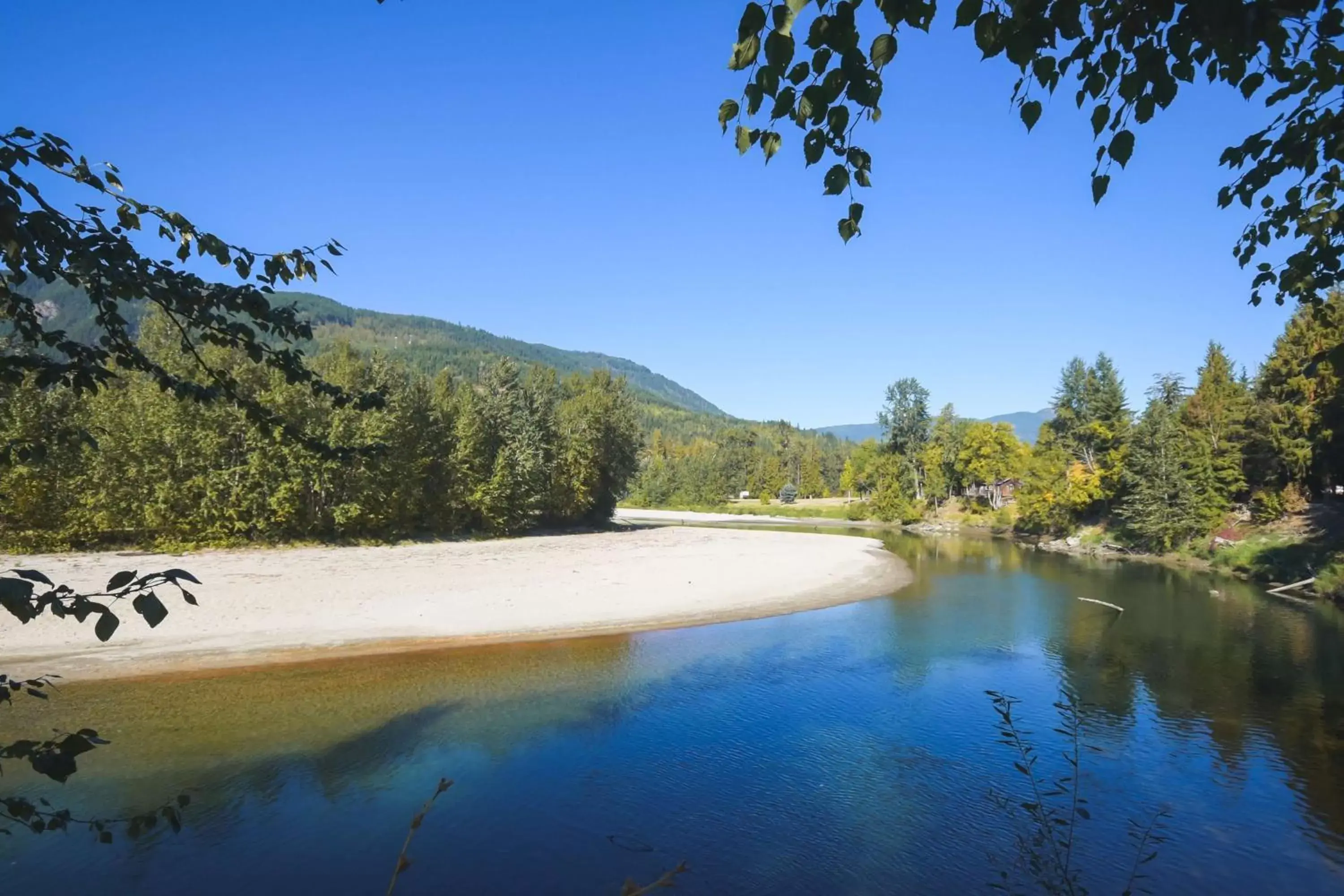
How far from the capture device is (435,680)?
17172 mm

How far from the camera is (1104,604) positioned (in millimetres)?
28438

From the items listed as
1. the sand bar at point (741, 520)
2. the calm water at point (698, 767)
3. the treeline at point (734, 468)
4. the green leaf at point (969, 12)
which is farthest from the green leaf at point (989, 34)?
the treeline at point (734, 468)

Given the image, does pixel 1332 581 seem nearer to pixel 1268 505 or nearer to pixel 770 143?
pixel 1268 505

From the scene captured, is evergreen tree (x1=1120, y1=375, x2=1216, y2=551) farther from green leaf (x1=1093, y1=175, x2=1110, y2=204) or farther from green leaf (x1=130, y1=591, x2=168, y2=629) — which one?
green leaf (x1=130, y1=591, x2=168, y2=629)

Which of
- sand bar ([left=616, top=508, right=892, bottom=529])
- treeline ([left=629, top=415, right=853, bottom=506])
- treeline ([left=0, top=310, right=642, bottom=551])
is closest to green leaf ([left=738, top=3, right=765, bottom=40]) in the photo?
treeline ([left=0, top=310, right=642, bottom=551])

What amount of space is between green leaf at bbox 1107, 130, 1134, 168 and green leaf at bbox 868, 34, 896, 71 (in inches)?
36.9

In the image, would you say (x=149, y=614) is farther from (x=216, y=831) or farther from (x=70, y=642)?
(x=70, y=642)

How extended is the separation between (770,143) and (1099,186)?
4.28ft

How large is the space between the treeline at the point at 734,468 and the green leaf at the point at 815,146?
3466 inches

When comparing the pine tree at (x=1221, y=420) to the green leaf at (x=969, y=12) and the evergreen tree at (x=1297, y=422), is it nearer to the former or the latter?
the evergreen tree at (x=1297, y=422)

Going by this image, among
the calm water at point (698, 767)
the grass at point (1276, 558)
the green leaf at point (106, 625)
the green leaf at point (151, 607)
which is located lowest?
the calm water at point (698, 767)

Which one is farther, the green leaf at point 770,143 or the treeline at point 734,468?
the treeline at point 734,468

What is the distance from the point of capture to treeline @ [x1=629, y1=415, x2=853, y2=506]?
110 m

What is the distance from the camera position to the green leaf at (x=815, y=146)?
8.30 ft
